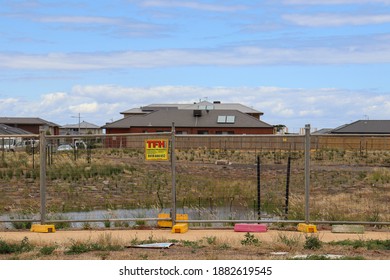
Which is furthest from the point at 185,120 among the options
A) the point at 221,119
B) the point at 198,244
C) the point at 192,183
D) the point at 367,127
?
the point at 198,244

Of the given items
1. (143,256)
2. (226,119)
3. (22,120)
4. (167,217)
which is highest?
(22,120)

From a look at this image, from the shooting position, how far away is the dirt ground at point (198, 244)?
12781 mm

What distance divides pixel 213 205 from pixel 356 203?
3.65m

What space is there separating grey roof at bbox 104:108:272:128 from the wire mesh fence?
205ft

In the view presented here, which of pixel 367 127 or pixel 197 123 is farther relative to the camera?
pixel 367 127

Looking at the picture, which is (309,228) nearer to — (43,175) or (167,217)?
(167,217)

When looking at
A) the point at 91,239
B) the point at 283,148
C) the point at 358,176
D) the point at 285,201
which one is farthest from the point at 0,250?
the point at 358,176

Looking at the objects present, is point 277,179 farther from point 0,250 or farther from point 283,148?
point 0,250

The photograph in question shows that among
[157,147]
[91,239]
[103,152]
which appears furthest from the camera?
[103,152]

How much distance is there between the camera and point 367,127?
98500mm

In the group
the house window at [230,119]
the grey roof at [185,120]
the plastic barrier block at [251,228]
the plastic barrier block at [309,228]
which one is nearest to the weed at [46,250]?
the plastic barrier block at [251,228]

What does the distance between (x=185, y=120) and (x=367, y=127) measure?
27.3m

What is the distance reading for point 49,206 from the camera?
19703 mm

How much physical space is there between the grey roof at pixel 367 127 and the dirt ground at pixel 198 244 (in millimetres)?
81199
